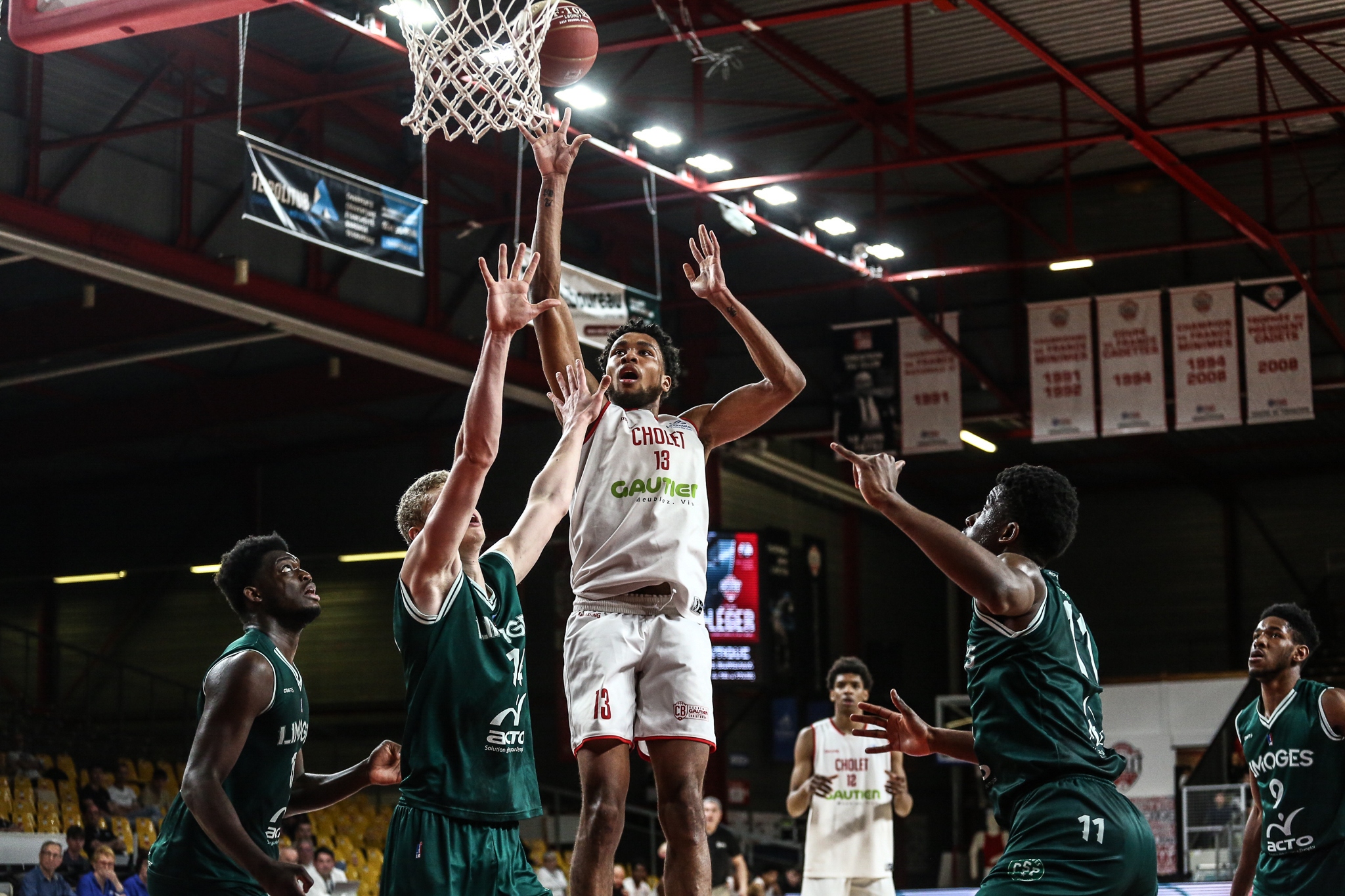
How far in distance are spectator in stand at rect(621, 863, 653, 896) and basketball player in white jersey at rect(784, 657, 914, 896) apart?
27.1ft

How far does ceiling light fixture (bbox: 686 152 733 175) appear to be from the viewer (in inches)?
719

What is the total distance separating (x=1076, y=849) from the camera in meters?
4.91

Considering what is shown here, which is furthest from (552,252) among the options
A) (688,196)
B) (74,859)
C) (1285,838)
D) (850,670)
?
(688,196)

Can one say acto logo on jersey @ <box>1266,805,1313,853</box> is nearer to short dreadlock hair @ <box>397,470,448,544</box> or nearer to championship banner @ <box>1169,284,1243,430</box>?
short dreadlock hair @ <box>397,470,448,544</box>

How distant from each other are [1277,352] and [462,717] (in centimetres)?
1744

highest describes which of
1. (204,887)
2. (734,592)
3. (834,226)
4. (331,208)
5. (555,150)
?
(834,226)

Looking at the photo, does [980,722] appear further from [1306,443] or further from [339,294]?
[1306,443]

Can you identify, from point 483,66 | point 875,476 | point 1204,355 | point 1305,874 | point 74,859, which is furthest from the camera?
point 1204,355

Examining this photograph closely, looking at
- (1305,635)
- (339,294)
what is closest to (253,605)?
(1305,635)

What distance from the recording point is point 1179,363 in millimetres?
21000

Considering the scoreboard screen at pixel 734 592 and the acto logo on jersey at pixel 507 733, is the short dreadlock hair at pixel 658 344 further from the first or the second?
the scoreboard screen at pixel 734 592

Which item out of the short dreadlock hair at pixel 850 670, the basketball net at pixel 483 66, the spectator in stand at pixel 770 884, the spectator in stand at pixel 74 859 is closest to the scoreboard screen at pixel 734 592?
the spectator in stand at pixel 770 884

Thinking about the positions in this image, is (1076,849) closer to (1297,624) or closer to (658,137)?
(1297,624)

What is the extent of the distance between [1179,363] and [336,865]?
41.1ft
